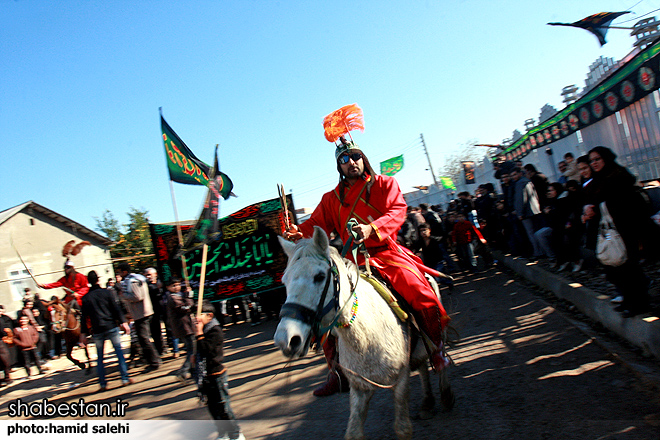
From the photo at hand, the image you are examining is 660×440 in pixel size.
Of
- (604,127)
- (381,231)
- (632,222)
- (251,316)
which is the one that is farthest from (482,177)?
(381,231)

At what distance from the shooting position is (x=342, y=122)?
4.04 m

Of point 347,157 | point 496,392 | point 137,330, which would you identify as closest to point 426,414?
point 496,392

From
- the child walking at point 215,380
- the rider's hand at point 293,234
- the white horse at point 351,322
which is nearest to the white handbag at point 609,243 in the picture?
the white horse at point 351,322

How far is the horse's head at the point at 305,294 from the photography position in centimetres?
243

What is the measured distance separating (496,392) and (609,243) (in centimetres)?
194

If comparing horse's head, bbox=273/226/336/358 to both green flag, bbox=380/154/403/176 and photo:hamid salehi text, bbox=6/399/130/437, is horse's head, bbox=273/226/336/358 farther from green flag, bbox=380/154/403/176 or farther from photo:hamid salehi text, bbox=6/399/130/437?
green flag, bbox=380/154/403/176

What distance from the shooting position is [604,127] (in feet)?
34.1

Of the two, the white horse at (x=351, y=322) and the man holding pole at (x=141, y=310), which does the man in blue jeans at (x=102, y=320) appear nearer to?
the man holding pole at (x=141, y=310)

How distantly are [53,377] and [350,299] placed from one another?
1056cm

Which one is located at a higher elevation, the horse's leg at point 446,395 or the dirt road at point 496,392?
the horse's leg at point 446,395

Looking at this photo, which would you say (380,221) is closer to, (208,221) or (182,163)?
(208,221)

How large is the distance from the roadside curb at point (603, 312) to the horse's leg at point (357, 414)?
2.91 m

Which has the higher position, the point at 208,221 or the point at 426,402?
the point at 208,221

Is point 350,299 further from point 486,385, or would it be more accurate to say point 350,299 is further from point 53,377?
point 53,377
